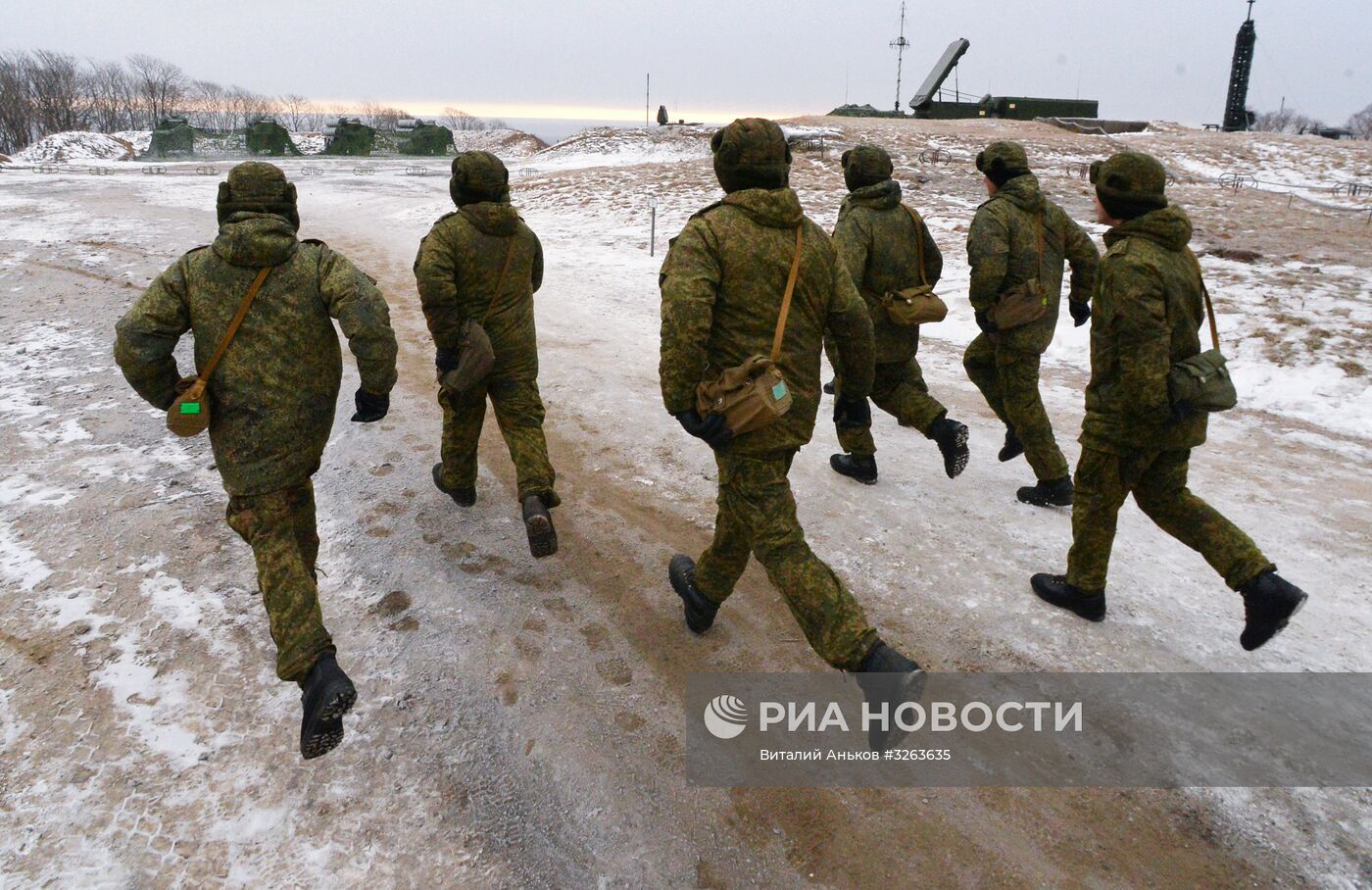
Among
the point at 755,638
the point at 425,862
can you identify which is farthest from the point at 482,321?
the point at 425,862

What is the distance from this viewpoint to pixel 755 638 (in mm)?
3697

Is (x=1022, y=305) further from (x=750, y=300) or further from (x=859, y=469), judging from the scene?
(x=750, y=300)

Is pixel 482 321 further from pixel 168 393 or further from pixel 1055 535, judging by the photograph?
pixel 1055 535

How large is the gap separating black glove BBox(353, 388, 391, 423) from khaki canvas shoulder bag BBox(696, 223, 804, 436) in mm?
1392

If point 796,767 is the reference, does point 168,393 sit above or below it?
above

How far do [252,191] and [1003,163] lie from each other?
412 centimetres

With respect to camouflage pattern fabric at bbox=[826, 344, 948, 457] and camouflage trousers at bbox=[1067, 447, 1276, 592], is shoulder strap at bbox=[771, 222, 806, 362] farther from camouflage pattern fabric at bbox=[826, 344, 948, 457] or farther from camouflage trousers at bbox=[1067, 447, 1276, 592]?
camouflage pattern fabric at bbox=[826, 344, 948, 457]

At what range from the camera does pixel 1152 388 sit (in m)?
3.24

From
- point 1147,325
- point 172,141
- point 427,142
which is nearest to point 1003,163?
point 1147,325

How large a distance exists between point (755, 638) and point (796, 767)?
2.63ft

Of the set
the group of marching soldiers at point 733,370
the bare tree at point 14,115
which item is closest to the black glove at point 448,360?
the group of marching soldiers at point 733,370

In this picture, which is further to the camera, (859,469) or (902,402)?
(859,469)

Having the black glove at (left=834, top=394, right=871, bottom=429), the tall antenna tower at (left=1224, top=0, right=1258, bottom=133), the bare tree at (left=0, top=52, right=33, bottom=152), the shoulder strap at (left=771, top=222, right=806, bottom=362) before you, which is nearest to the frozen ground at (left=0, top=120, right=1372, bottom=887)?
the black glove at (left=834, top=394, right=871, bottom=429)

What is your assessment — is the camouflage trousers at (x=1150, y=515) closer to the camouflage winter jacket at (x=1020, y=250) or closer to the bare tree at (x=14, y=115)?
the camouflage winter jacket at (x=1020, y=250)
